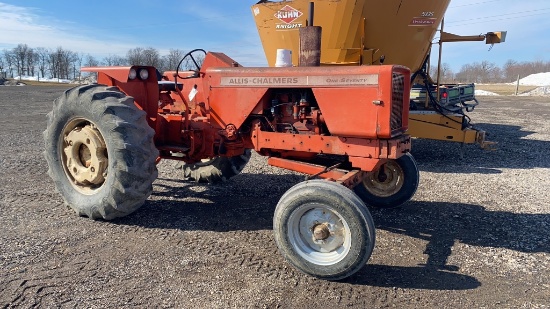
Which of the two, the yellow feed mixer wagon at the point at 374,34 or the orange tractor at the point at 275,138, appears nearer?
the orange tractor at the point at 275,138

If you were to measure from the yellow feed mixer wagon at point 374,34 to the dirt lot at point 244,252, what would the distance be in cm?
167

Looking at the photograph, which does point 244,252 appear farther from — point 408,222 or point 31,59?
point 31,59

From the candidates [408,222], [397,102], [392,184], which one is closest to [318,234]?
→ [397,102]

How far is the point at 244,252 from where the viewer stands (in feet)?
12.6

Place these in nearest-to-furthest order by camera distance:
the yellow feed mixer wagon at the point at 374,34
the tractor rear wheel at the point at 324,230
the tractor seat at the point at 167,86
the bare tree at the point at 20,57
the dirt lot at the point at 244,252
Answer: the dirt lot at the point at 244,252 → the tractor rear wheel at the point at 324,230 → the tractor seat at the point at 167,86 → the yellow feed mixer wagon at the point at 374,34 → the bare tree at the point at 20,57

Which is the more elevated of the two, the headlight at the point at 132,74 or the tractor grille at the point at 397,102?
the headlight at the point at 132,74

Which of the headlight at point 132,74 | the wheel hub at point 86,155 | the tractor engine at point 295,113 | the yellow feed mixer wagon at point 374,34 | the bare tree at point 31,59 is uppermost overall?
the bare tree at point 31,59

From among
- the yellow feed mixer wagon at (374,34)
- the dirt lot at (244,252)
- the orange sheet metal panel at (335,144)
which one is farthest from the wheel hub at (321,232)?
the yellow feed mixer wagon at (374,34)

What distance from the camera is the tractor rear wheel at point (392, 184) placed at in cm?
493

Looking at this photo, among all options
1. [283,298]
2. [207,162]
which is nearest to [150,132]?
[207,162]

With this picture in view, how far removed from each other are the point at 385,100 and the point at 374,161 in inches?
22.7

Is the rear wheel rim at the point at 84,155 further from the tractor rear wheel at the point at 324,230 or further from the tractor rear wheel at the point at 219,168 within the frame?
the tractor rear wheel at the point at 324,230

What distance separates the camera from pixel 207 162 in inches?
236

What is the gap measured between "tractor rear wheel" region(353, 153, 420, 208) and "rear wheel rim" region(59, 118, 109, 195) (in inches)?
117
